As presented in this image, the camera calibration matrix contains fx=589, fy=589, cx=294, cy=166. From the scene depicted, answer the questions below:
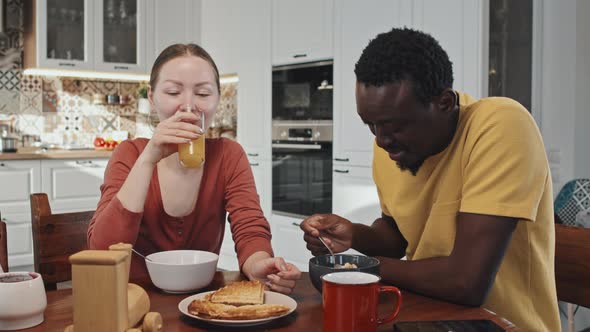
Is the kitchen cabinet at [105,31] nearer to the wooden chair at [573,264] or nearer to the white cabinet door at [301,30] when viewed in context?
the white cabinet door at [301,30]

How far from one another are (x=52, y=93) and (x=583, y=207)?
158 inches

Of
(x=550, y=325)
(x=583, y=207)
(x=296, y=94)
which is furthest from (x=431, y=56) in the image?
(x=296, y=94)

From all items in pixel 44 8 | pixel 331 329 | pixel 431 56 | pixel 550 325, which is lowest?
pixel 550 325

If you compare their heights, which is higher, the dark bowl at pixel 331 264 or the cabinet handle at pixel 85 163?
the cabinet handle at pixel 85 163

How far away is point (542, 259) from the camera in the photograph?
1.30m

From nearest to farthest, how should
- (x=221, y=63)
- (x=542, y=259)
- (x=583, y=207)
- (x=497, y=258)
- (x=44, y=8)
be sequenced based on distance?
(x=497, y=258), (x=542, y=259), (x=583, y=207), (x=44, y=8), (x=221, y=63)

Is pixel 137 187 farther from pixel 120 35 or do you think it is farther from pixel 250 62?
pixel 120 35

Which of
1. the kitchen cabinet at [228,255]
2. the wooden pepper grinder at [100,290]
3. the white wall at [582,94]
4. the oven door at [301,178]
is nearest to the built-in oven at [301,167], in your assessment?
the oven door at [301,178]

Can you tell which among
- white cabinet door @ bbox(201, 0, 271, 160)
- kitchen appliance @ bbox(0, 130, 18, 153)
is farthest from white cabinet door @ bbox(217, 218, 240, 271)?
kitchen appliance @ bbox(0, 130, 18, 153)

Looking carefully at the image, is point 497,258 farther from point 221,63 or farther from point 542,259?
A: point 221,63

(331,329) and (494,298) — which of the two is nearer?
(331,329)

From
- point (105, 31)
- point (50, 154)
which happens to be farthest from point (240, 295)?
point (105, 31)

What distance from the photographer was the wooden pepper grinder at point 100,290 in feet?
2.47

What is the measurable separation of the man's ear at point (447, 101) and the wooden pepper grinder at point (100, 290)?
76 centimetres
